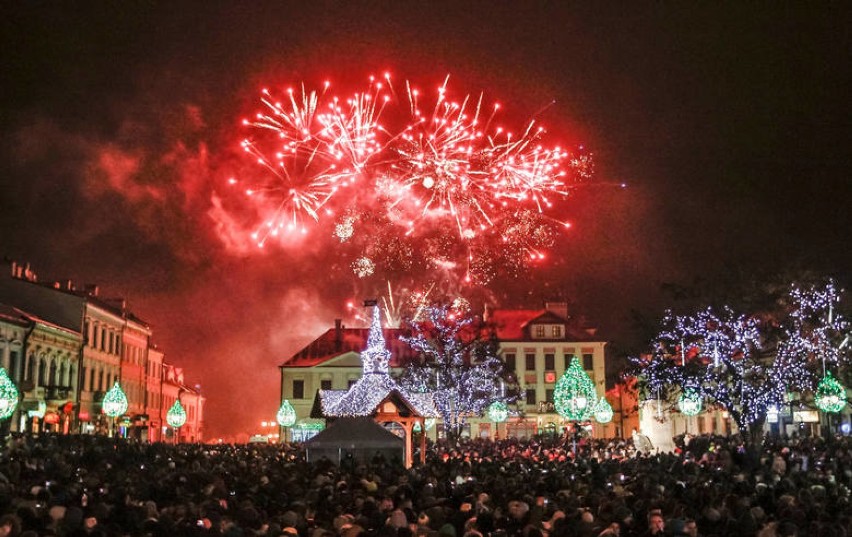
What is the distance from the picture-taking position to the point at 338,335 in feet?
277

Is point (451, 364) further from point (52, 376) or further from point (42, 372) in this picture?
point (42, 372)

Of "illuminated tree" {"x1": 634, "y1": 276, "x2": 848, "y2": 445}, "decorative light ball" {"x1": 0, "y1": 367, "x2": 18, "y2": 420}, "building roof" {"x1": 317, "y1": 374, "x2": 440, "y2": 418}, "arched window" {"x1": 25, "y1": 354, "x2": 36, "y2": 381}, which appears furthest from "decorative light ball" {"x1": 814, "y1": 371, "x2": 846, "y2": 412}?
"arched window" {"x1": 25, "y1": 354, "x2": 36, "y2": 381}

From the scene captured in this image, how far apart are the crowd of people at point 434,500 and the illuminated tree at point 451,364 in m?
30.9

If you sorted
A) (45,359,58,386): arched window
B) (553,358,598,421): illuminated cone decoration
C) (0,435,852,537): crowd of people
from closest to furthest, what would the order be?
1. (0,435,852,537): crowd of people
2. (553,358,598,421): illuminated cone decoration
3. (45,359,58,386): arched window

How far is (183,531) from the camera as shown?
1166 centimetres

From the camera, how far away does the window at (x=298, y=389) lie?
7925cm

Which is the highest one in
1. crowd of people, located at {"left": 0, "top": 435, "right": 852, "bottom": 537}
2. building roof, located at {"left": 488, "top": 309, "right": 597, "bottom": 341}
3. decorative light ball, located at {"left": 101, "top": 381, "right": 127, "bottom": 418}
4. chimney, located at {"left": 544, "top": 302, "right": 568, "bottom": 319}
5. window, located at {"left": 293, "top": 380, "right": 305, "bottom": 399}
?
chimney, located at {"left": 544, "top": 302, "right": 568, "bottom": 319}

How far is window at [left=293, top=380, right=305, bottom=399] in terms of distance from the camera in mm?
79250

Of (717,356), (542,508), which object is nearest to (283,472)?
(542,508)

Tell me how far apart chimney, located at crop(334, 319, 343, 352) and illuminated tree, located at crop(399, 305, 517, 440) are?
23278 mm

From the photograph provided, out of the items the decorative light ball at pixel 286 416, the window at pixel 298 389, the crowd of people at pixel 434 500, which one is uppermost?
the window at pixel 298 389

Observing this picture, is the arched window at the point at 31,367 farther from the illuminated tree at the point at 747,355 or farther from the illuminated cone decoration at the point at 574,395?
the illuminated tree at the point at 747,355

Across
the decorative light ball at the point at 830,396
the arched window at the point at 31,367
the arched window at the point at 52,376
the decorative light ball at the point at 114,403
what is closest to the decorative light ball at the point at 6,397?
the decorative light ball at the point at 114,403

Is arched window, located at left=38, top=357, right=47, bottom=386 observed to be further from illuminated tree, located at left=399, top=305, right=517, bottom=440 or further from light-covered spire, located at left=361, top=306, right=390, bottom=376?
light-covered spire, located at left=361, top=306, right=390, bottom=376
